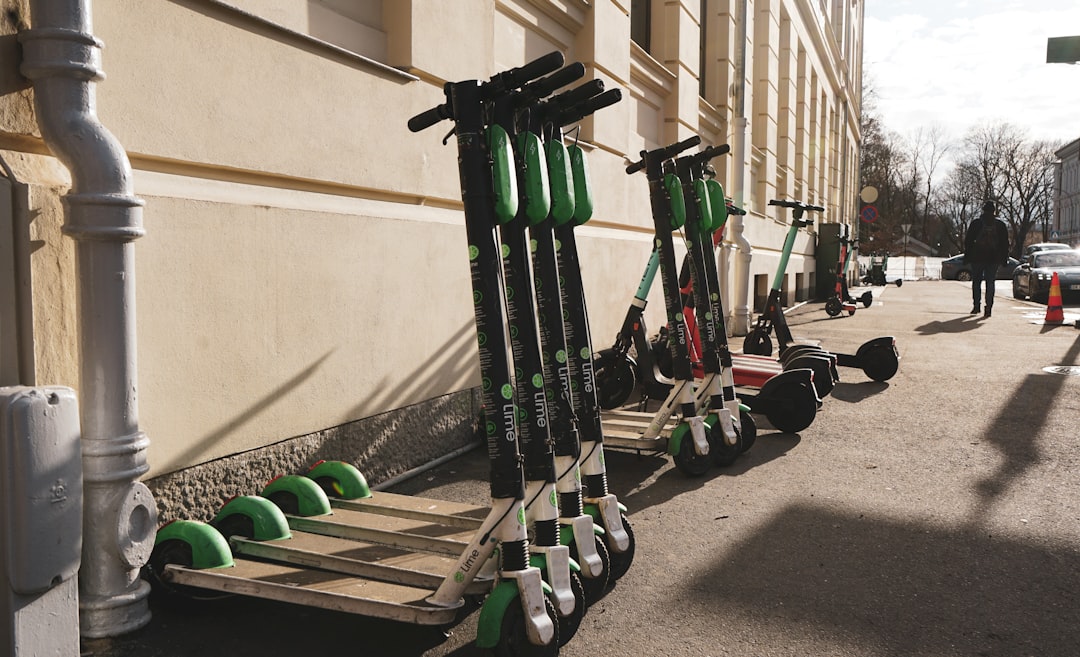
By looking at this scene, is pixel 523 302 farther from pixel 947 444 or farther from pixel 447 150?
pixel 947 444

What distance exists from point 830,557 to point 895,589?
36 cm

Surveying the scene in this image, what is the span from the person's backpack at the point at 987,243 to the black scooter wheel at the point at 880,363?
7818 mm

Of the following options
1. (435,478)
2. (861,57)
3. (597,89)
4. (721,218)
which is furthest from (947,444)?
(861,57)

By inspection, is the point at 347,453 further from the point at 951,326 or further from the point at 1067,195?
the point at 1067,195

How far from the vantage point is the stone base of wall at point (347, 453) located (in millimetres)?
3371

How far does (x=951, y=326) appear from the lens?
1404 centimetres

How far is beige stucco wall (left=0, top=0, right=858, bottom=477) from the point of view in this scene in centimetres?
308

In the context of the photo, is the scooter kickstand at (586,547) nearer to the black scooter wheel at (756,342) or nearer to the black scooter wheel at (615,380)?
the black scooter wheel at (615,380)

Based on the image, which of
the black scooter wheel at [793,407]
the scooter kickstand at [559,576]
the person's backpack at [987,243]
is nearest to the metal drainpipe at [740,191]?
the person's backpack at [987,243]

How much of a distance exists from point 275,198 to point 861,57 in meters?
43.2

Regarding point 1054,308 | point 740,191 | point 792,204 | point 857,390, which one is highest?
point 740,191

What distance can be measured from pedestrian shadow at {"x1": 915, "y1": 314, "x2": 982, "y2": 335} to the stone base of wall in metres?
9.79

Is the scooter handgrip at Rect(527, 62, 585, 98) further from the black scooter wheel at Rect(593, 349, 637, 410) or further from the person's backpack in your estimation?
the person's backpack

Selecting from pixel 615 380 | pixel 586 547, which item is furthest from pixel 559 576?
pixel 615 380
